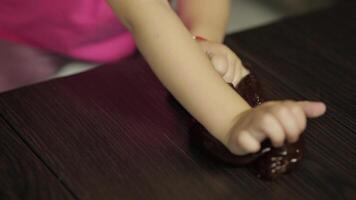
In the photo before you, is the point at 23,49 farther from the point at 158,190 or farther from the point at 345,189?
the point at 345,189

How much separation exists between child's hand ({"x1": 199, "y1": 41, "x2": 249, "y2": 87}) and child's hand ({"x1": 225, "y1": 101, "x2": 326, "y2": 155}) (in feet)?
0.39

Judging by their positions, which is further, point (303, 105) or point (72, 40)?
point (72, 40)

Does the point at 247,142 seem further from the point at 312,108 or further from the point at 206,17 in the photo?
the point at 206,17

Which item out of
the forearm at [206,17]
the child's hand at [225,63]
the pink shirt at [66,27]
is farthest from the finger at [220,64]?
the pink shirt at [66,27]

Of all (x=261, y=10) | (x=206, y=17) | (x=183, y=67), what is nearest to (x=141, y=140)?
(x=183, y=67)

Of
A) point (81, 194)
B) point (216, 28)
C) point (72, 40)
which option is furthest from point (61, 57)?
point (81, 194)

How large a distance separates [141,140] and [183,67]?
0.11 metres

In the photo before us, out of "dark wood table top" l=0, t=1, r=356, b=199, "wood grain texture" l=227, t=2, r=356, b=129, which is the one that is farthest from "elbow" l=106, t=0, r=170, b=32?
"wood grain texture" l=227, t=2, r=356, b=129

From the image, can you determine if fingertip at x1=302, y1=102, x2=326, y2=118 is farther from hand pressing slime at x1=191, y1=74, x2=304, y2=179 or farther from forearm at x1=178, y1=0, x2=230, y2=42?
forearm at x1=178, y1=0, x2=230, y2=42

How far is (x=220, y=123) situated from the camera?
0.51 meters

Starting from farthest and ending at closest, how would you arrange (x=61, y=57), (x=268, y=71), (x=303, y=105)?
(x=61, y=57)
(x=268, y=71)
(x=303, y=105)

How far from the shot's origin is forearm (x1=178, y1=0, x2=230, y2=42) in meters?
0.73

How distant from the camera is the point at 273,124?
1.56 ft

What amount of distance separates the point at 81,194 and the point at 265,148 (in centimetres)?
18
